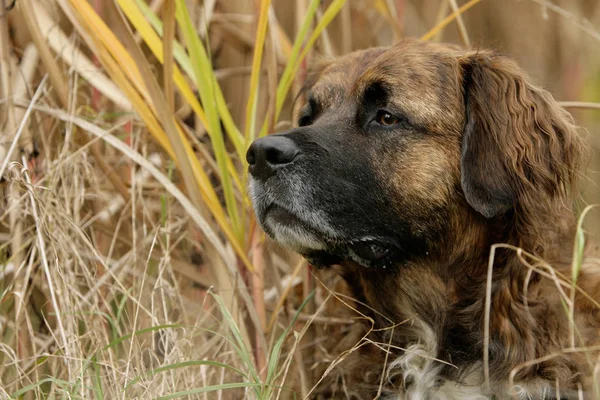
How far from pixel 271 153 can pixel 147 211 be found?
1113mm

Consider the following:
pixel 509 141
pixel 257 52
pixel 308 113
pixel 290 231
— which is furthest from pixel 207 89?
pixel 509 141

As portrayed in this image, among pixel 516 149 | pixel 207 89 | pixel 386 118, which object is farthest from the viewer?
pixel 207 89

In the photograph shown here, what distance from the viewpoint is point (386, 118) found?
2.99m

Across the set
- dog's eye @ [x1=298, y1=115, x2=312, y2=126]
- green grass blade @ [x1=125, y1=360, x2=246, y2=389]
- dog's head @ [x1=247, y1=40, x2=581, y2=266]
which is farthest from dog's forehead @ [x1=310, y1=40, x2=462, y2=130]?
green grass blade @ [x1=125, y1=360, x2=246, y2=389]

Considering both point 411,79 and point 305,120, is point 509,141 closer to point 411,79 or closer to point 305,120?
point 411,79

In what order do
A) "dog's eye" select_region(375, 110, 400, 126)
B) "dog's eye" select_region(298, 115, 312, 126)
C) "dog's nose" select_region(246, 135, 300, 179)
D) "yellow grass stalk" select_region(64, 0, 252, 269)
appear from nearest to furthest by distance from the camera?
1. "dog's nose" select_region(246, 135, 300, 179)
2. "dog's eye" select_region(375, 110, 400, 126)
3. "yellow grass stalk" select_region(64, 0, 252, 269)
4. "dog's eye" select_region(298, 115, 312, 126)

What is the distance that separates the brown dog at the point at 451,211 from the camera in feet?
9.17

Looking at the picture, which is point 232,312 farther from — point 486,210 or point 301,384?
point 486,210

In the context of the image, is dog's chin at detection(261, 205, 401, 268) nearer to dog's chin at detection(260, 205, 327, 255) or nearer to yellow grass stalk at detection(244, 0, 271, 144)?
dog's chin at detection(260, 205, 327, 255)

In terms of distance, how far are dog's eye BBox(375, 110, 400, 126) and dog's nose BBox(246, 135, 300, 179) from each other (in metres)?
0.39

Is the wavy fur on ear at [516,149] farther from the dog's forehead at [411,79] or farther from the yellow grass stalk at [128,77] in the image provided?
the yellow grass stalk at [128,77]

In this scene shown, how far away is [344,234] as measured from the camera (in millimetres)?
2797

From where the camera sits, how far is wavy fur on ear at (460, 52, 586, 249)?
2.82 meters

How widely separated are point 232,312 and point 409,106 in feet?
3.52
